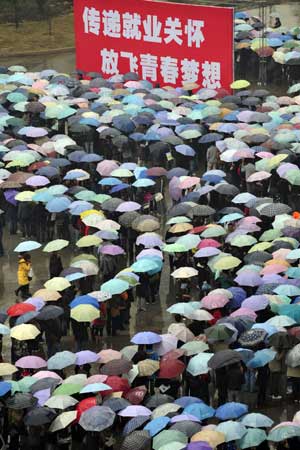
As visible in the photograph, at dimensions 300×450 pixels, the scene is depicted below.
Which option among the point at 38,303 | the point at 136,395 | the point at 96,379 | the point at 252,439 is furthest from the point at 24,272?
the point at 252,439

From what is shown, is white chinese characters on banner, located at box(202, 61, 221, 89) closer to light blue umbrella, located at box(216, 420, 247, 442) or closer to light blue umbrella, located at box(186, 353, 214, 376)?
light blue umbrella, located at box(186, 353, 214, 376)

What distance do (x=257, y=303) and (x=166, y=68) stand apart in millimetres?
14129

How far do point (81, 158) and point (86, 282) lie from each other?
187 inches

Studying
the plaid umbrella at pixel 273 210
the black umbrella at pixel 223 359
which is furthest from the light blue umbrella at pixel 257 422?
the plaid umbrella at pixel 273 210

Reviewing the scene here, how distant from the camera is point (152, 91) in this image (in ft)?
85.5

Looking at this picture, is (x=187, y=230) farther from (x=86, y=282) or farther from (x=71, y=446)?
(x=71, y=446)

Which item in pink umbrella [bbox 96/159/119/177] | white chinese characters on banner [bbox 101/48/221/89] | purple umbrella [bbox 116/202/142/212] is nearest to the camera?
purple umbrella [bbox 116/202/142/212]

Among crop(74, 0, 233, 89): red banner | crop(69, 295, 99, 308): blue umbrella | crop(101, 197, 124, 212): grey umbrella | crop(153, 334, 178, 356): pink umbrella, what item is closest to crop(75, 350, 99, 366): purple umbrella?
crop(153, 334, 178, 356): pink umbrella

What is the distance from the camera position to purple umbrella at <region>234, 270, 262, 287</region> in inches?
631

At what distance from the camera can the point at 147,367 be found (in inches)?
560

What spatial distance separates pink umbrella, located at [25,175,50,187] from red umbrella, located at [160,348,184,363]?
6481mm

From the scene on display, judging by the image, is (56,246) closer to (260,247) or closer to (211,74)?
(260,247)

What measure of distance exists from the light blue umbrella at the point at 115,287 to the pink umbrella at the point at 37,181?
431 centimetres

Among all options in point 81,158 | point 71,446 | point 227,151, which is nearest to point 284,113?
point 227,151
